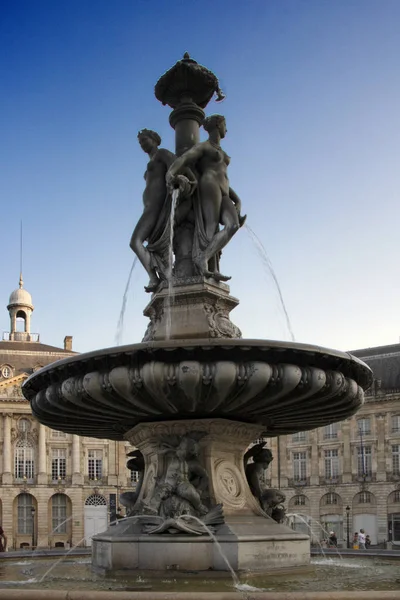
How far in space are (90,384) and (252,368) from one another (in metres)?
1.83

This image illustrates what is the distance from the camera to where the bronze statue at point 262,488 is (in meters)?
11.1

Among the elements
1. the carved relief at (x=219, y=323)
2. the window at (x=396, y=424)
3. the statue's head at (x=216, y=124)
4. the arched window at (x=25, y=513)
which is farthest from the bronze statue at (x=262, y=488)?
the arched window at (x=25, y=513)

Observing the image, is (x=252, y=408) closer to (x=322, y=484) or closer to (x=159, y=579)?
(x=159, y=579)

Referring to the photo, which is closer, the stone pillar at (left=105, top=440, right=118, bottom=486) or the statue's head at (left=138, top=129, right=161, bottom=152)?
the statue's head at (left=138, top=129, right=161, bottom=152)

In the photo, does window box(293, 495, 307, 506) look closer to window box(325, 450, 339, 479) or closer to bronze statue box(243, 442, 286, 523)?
window box(325, 450, 339, 479)

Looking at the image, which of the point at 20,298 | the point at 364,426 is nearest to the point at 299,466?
the point at 364,426

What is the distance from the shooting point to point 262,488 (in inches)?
444

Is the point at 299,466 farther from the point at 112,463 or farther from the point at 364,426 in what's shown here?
the point at 112,463

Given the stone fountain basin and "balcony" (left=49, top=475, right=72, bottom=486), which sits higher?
the stone fountain basin

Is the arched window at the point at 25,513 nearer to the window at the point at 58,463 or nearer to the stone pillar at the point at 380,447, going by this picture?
the window at the point at 58,463

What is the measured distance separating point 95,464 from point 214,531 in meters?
64.5

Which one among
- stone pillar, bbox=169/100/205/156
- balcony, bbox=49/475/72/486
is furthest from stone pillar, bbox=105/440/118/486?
stone pillar, bbox=169/100/205/156

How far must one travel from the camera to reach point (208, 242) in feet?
37.5

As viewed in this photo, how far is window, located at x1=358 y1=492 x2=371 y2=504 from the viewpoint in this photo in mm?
65312
